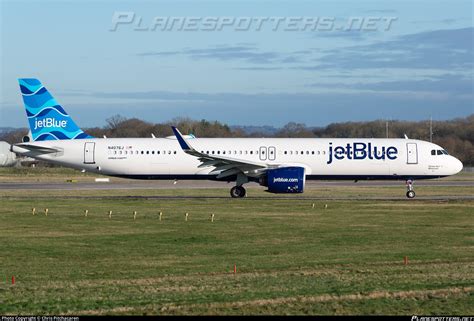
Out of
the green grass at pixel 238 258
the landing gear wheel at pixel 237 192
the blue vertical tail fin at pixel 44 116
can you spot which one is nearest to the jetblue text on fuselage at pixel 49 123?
the blue vertical tail fin at pixel 44 116

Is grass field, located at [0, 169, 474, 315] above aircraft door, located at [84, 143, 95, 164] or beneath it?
beneath

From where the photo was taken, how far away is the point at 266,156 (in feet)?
170

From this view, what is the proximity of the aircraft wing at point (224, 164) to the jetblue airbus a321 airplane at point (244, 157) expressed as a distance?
0.06 m

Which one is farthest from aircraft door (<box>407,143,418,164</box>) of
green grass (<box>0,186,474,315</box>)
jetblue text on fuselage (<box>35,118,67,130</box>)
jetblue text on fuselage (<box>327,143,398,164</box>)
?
jetblue text on fuselage (<box>35,118,67,130</box>)

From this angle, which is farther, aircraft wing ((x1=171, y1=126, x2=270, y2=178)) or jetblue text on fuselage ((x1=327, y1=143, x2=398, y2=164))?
jetblue text on fuselage ((x1=327, y1=143, x2=398, y2=164))

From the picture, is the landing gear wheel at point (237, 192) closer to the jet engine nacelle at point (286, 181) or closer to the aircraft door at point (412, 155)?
the jet engine nacelle at point (286, 181)

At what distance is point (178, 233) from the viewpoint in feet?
103

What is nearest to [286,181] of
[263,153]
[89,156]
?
[263,153]

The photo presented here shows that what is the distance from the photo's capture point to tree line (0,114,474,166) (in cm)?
12756

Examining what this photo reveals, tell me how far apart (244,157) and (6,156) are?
70227 millimetres

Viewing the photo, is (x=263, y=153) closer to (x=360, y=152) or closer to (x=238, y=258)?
(x=360, y=152)

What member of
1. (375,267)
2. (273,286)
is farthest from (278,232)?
(273,286)

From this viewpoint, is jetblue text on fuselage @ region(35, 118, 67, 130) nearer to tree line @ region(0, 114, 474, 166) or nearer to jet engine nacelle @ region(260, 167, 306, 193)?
jet engine nacelle @ region(260, 167, 306, 193)

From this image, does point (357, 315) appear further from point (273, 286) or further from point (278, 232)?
point (278, 232)
